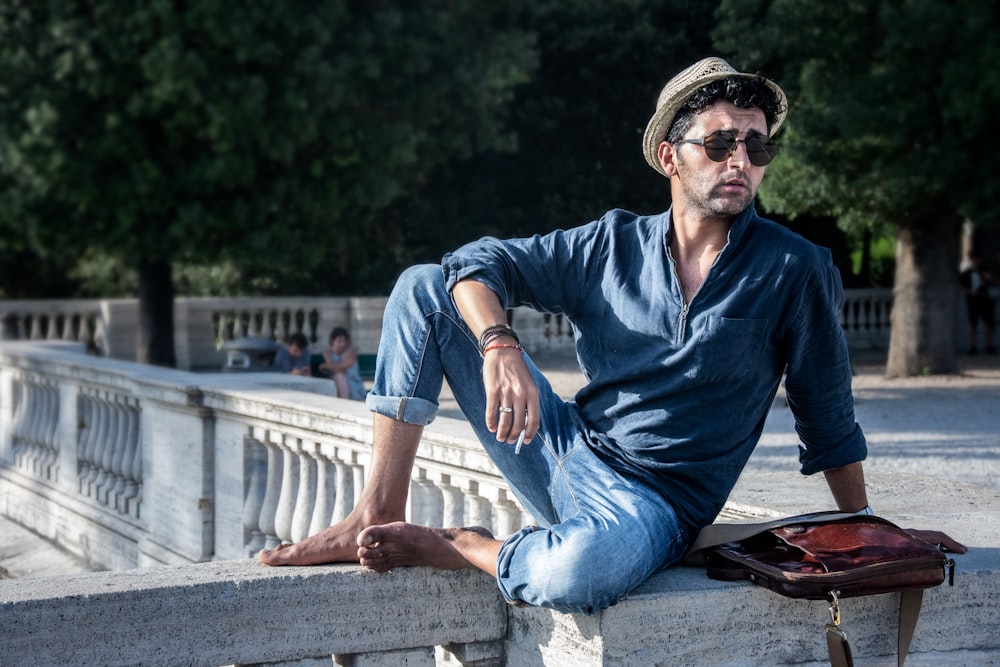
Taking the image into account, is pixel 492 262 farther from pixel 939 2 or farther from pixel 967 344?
pixel 967 344

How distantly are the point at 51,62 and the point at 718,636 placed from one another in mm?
14811

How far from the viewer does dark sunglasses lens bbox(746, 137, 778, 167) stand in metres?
Answer: 3.15

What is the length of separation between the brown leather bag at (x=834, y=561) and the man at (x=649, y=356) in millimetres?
176

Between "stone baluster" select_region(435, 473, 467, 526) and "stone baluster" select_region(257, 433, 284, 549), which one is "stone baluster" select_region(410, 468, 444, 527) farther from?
"stone baluster" select_region(257, 433, 284, 549)

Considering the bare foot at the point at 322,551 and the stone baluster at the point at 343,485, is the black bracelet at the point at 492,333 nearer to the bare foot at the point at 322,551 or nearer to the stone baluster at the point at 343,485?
the bare foot at the point at 322,551

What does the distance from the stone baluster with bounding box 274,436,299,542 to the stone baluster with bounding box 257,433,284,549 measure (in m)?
0.04

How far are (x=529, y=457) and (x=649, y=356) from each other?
40 cm

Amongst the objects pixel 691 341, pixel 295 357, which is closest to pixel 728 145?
pixel 691 341

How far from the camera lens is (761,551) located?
2.94 metres

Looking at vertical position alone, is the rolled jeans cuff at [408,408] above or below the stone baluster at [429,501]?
above

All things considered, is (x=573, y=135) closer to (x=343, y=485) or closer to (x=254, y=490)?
(x=254, y=490)

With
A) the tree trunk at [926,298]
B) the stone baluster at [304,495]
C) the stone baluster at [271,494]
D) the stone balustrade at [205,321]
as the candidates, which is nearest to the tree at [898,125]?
the tree trunk at [926,298]

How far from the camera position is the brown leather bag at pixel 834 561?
2.76 m

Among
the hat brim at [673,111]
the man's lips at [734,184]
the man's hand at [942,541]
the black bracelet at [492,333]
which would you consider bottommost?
the man's hand at [942,541]
